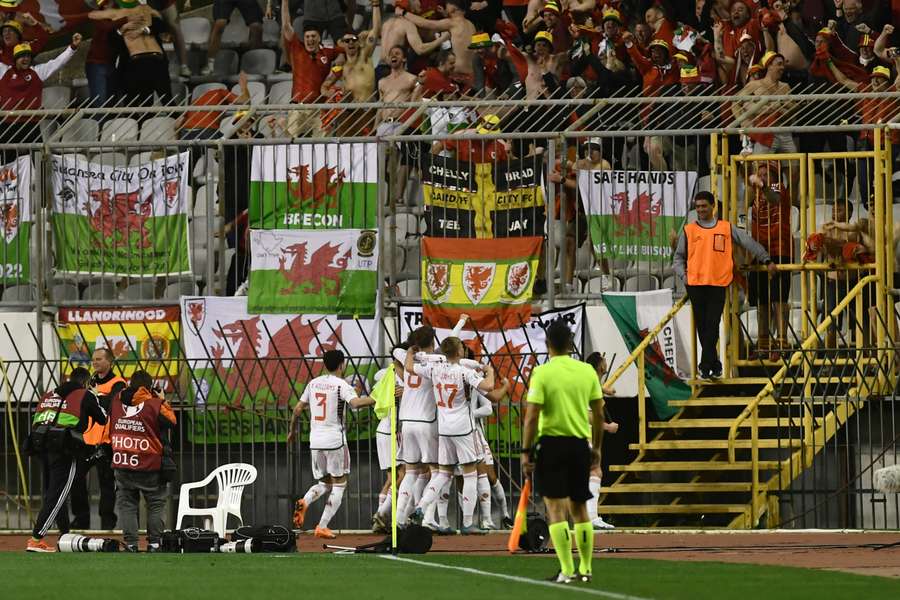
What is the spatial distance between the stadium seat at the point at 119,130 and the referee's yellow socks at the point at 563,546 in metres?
12.5

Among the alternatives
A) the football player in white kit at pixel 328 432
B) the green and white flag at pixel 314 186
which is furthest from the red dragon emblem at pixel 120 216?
the football player in white kit at pixel 328 432

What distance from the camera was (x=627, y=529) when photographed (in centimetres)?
1975

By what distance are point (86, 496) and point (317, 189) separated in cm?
468

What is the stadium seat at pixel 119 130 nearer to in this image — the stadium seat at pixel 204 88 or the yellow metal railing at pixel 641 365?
the stadium seat at pixel 204 88

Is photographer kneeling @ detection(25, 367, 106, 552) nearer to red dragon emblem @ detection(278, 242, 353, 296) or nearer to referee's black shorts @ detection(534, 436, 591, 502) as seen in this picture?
red dragon emblem @ detection(278, 242, 353, 296)

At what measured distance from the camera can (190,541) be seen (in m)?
17.6

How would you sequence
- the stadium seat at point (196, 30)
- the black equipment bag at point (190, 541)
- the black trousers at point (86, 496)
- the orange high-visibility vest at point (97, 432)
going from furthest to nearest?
1. the stadium seat at point (196, 30)
2. the black trousers at point (86, 496)
3. the orange high-visibility vest at point (97, 432)
4. the black equipment bag at point (190, 541)

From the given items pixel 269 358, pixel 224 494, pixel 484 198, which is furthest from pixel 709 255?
pixel 224 494

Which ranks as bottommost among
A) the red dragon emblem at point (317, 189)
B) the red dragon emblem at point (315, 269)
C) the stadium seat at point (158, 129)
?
the red dragon emblem at point (315, 269)

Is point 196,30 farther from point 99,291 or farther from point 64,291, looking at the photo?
point 99,291

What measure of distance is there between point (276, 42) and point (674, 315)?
10008 millimetres

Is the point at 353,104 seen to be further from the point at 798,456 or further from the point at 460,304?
the point at 798,456

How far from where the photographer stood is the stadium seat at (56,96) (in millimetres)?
27656

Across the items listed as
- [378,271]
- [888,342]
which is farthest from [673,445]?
[378,271]
